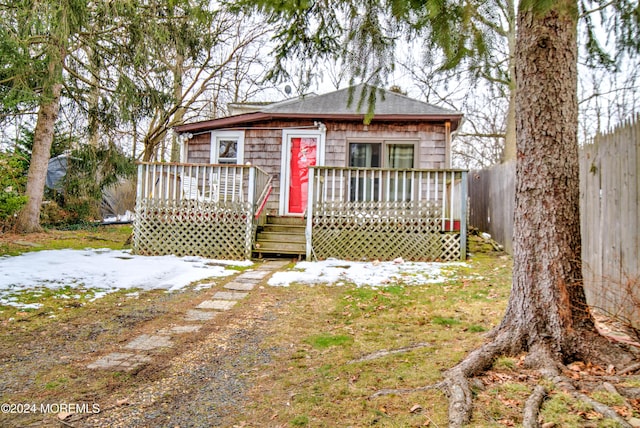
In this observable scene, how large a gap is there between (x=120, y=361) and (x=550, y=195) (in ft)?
10.6

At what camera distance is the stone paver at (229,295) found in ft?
15.6

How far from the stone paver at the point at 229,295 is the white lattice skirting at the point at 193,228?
99.7 inches

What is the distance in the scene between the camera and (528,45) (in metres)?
2.60

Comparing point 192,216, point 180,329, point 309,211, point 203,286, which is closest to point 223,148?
point 192,216

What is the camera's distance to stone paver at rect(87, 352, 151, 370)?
2.73 metres

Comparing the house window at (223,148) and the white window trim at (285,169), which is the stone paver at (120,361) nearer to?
the white window trim at (285,169)

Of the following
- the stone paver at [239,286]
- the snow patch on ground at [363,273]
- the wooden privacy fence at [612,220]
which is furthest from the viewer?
the snow patch on ground at [363,273]

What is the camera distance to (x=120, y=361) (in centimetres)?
283

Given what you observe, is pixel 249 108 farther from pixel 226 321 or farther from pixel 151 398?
pixel 151 398

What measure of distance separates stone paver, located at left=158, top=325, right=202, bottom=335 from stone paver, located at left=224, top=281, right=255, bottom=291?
152 centimetres

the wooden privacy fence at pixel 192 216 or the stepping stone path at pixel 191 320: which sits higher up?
the wooden privacy fence at pixel 192 216

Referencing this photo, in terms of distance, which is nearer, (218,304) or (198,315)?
(198,315)

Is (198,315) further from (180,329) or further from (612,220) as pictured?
(612,220)

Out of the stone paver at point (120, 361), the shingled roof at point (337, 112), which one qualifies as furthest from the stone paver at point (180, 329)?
the shingled roof at point (337, 112)
